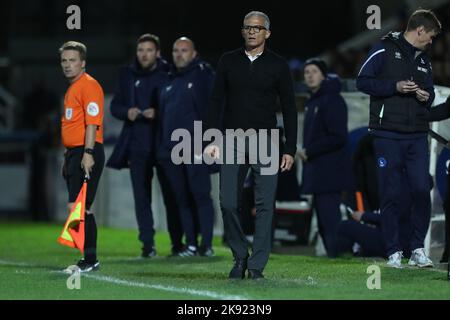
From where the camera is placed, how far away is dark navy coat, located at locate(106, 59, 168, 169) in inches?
492

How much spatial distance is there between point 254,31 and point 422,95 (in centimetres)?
175

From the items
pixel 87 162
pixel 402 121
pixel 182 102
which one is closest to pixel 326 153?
pixel 182 102

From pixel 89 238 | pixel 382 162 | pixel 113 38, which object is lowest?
pixel 89 238

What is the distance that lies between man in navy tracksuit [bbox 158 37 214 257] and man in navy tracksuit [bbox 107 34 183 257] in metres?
0.23

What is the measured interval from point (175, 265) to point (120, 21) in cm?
1293

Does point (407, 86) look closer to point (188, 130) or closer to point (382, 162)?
point (382, 162)

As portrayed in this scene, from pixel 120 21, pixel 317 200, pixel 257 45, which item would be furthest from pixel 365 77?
pixel 120 21

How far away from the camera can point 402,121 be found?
10.2 meters

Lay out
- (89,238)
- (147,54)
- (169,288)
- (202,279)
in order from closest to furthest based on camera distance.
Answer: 1. (169,288)
2. (202,279)
3. (89,238)
4. (147,54)

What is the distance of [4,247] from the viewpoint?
14.2m

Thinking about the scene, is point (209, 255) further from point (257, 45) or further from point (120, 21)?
point (120, 21)

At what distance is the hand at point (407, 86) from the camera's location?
9953 millimetres

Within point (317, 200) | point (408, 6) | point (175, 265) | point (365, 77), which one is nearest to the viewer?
point (365, 77)

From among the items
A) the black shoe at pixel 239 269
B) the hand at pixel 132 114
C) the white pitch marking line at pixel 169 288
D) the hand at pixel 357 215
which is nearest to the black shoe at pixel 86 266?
the white pitch marking line at pixel 169 288
